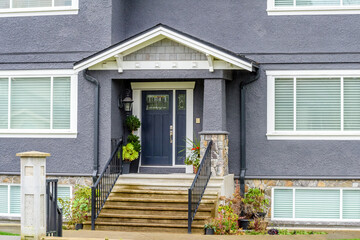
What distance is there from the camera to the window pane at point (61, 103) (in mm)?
17516

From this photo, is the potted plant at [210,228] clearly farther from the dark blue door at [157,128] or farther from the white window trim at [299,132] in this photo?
the dark blue door at [157,128]

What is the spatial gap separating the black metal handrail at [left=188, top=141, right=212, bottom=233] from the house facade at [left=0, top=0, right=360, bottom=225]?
1.05ft

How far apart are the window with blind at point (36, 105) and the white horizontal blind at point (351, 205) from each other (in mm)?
7112

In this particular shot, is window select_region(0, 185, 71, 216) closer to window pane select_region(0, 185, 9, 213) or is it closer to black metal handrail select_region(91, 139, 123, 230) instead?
window pane select_region(0, 185, 9, 213)

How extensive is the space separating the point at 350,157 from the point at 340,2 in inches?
152

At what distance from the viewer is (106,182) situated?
16078mm

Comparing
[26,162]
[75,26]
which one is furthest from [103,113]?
[26,162]

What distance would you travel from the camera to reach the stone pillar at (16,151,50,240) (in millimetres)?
12383

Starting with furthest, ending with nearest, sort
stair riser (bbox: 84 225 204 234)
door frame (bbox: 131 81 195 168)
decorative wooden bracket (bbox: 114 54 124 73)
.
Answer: door frame (bbox: 131 81 195 168) → decorative wooden bracket (bbox: 114 54 124 73) → stair riser (bbox: 84 225 204 234)

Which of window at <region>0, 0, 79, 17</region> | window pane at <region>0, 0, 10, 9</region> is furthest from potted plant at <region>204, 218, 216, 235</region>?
window pane at <region>0, 0, 10, 9</region>

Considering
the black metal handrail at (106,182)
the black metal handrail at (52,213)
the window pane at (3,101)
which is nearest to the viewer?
the black metal handrail at (52,213)

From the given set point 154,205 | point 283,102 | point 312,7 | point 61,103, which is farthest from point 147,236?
point 312,7

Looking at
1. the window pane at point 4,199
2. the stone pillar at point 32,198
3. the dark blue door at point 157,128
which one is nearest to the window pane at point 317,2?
the dark blue door at point 157,128

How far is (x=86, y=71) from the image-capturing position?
56.2ft
